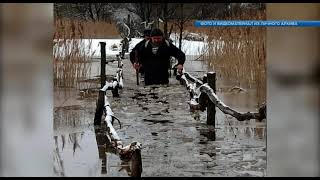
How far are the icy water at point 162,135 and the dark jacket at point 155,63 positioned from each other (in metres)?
0.07

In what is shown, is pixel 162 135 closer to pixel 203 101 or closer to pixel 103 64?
pixel 203 101

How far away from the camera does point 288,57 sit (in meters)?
3.76

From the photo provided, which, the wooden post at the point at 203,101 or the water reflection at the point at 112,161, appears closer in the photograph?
the water reflection at the point at 112,161

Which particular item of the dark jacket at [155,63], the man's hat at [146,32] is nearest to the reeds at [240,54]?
the dark jacket at [155,63]

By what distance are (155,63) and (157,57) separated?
0.05 m

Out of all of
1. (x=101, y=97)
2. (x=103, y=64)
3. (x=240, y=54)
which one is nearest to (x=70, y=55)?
(x=103, y=64)

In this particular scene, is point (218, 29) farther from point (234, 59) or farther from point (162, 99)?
point (162, 99)

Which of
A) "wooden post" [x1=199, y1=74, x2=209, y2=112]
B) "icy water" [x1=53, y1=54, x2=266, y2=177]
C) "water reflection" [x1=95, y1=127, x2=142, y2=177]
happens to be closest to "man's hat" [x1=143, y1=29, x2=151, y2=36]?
"icy water" [x1=53, y1=54, x2=266, y2=177]

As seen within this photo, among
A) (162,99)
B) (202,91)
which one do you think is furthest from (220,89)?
(162,99)

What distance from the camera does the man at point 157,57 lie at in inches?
157

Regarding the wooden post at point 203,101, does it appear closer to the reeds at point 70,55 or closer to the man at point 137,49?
the man at point 137,49

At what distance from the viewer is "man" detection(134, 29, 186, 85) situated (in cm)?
400

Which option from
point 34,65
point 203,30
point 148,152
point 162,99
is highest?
point 203,30

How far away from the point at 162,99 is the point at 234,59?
642mm
